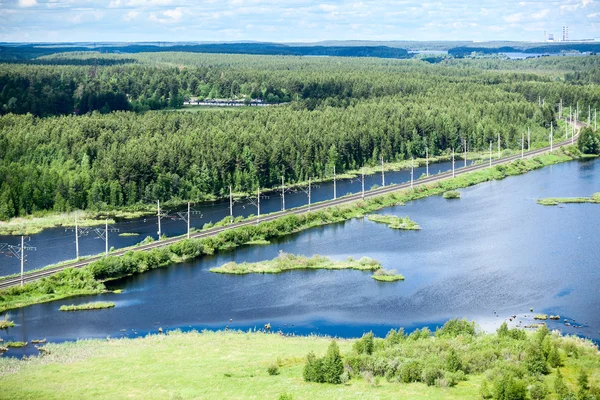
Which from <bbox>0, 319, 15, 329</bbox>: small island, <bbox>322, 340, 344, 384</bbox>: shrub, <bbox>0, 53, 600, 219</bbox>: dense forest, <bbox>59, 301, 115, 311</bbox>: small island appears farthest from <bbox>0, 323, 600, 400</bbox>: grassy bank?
<bbox>0, 53, 600, 219</bbox>: dense forest

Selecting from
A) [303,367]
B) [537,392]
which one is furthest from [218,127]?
Result: [537,392]

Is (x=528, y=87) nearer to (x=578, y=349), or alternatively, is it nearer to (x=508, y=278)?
(x=508, y=278)

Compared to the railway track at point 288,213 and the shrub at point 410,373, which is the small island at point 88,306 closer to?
the railway track at point 288,213

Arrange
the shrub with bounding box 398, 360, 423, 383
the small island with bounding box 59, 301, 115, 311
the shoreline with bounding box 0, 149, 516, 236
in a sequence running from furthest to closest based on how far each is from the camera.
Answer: the shoreline with bounding box 0, 149, 516, 236 → the small island with bounding box 59, 301, 115, 311 → the shrub with bounding box 398, 360, 423, 383

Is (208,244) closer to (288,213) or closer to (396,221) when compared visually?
(288,213)

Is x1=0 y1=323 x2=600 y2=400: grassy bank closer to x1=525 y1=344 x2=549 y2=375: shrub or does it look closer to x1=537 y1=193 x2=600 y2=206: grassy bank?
x1=525 y1=344 x2=549 y2=375: shrub

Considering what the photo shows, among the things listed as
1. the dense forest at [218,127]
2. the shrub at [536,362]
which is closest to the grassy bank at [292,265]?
the shrub at [536,362]
